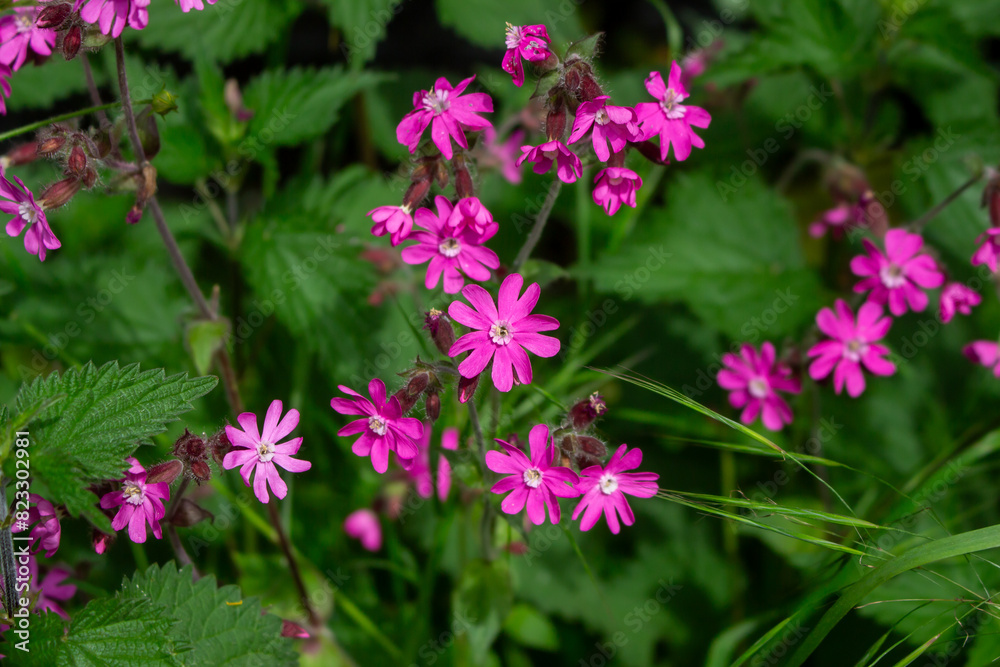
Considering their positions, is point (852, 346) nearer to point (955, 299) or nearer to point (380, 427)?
point (955, 299)

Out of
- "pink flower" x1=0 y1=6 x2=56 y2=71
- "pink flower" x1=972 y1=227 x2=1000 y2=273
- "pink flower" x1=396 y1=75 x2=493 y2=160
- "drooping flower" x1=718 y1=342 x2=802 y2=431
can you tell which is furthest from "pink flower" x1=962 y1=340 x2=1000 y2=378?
"pink flower" x1=0 y1=6 x2=56 y2=71

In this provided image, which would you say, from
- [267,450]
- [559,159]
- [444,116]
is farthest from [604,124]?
[267,450]

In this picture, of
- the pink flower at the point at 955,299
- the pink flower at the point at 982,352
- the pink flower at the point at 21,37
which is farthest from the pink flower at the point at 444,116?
the pink flower at the point at 982,352

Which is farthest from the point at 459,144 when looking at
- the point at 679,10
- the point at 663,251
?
the point at 679,10

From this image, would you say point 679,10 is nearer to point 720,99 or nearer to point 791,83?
point 791,83

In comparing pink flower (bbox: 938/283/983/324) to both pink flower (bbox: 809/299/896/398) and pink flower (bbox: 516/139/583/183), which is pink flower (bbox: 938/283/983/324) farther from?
pink flower (bbox: 516/139/583/183)
